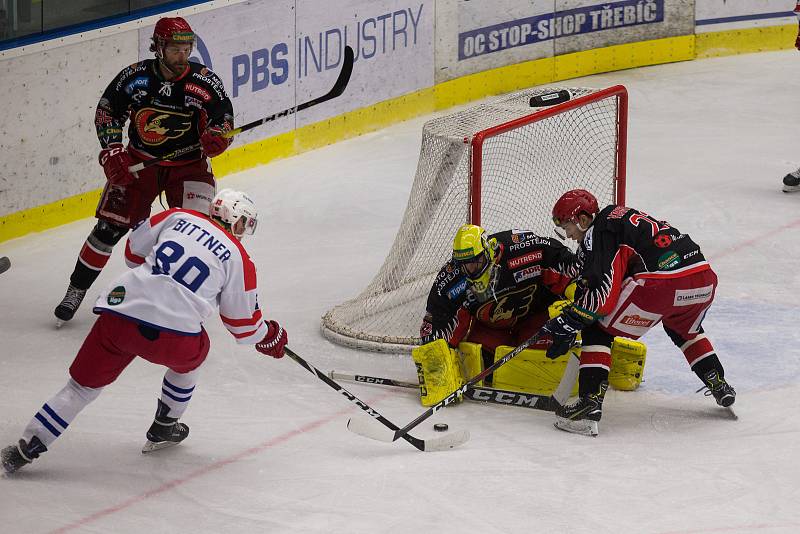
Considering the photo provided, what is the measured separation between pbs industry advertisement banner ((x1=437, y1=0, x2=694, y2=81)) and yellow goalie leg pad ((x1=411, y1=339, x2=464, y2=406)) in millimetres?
4754

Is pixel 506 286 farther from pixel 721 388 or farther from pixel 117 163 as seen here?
pixel 117 163

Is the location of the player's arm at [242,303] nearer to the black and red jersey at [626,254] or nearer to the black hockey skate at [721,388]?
the black and red jersey at [626,254]

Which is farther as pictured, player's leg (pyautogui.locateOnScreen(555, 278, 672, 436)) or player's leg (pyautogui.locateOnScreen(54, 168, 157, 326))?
player's leg (pyautogui.locateOnScreen(54, 168, 157, 326))

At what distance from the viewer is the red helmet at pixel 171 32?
5664mm

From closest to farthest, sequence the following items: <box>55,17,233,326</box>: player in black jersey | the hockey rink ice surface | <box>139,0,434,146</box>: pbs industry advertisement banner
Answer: the hockey rink ice surface < <box>55,17,233,326</box>: player in black jersey < <box>139,0,434,146</box>: pbs industry advertisement banner

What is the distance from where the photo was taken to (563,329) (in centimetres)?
480

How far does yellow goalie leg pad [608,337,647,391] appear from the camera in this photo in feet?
17.2

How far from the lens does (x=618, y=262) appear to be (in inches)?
189

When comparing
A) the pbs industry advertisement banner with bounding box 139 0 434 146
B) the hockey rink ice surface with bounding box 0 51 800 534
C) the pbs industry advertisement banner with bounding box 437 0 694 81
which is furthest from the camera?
the pbs industry advertisement banner with bounding box 437 0 694 81

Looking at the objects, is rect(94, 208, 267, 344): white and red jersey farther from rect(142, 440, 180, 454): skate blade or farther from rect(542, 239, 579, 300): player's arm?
rect(542, 239, 579, 300): player's arm

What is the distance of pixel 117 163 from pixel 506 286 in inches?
68.7

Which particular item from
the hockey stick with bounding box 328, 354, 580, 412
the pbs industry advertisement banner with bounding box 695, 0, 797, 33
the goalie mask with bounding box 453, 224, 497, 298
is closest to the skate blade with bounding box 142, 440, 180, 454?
the hockey stick with bounding box 328, 354, 580, 412

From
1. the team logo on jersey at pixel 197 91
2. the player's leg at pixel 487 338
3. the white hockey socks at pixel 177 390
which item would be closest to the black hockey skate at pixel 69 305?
the team logo on jersey at pixel 197 91

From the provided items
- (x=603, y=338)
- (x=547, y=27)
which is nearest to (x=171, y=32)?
(x=603, y=338)
